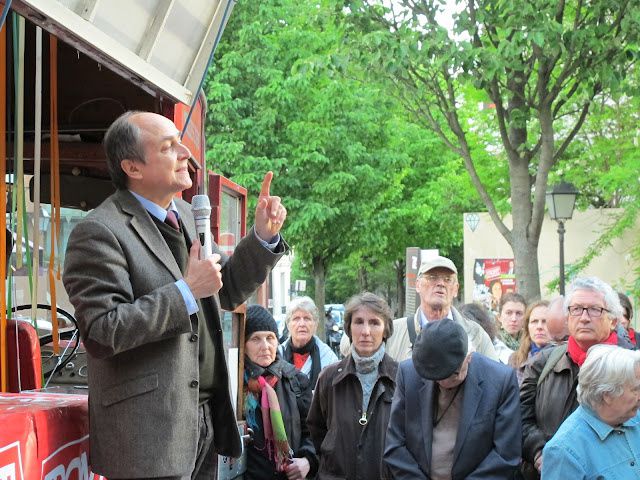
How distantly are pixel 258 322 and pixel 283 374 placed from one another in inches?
16.0

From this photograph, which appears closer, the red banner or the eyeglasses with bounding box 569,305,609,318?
the eyeglasses with bounding box 569,305,609,318

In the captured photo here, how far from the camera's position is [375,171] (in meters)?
23.6

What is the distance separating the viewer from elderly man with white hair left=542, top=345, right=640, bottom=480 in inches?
167

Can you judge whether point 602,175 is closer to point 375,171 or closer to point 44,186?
point 375,171

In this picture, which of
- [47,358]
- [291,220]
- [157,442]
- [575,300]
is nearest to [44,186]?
[47,358]

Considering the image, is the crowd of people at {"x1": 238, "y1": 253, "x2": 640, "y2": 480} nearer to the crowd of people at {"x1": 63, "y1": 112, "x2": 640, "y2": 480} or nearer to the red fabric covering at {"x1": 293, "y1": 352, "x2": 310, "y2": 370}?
the crowd of people at {"x1": 63, "y1": 112, "x2": 640, "y2": 480}

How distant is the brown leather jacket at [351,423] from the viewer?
5789mm

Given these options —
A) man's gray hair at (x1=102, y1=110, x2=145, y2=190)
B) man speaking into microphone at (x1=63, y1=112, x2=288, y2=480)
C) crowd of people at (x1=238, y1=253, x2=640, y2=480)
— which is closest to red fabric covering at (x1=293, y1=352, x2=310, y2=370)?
crowd of people at (x1=238, y1=253, x2=640, y2=480)

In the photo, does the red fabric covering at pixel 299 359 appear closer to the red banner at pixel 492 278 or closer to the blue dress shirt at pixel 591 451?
the blue dress shirt at pixel 591 451

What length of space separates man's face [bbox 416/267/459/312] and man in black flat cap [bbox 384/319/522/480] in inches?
58.1

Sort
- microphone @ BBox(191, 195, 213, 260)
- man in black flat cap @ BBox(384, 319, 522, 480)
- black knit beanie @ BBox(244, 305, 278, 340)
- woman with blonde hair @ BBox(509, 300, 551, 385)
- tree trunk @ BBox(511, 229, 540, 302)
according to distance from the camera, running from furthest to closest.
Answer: tree trunk @ BBox(511, 229, 540, 302), woman with blonde hair @ BBox(509, 300, 551, 385), black knit beanie @ BBox(244, 305, 278, 340), man in black flat cap @ BBox(384, 319, 522, 480), microphone @ BBox(191, 195, 213, 260)

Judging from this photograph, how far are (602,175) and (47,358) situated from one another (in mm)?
17264

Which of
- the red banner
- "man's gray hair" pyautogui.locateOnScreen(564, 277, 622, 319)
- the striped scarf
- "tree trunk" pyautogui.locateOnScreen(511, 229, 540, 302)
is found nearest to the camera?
"man's gray hair" pyautogui.locateOnScreen(564, 277, 622, 319)

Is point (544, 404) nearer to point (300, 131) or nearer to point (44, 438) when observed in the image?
point (44, 438)
